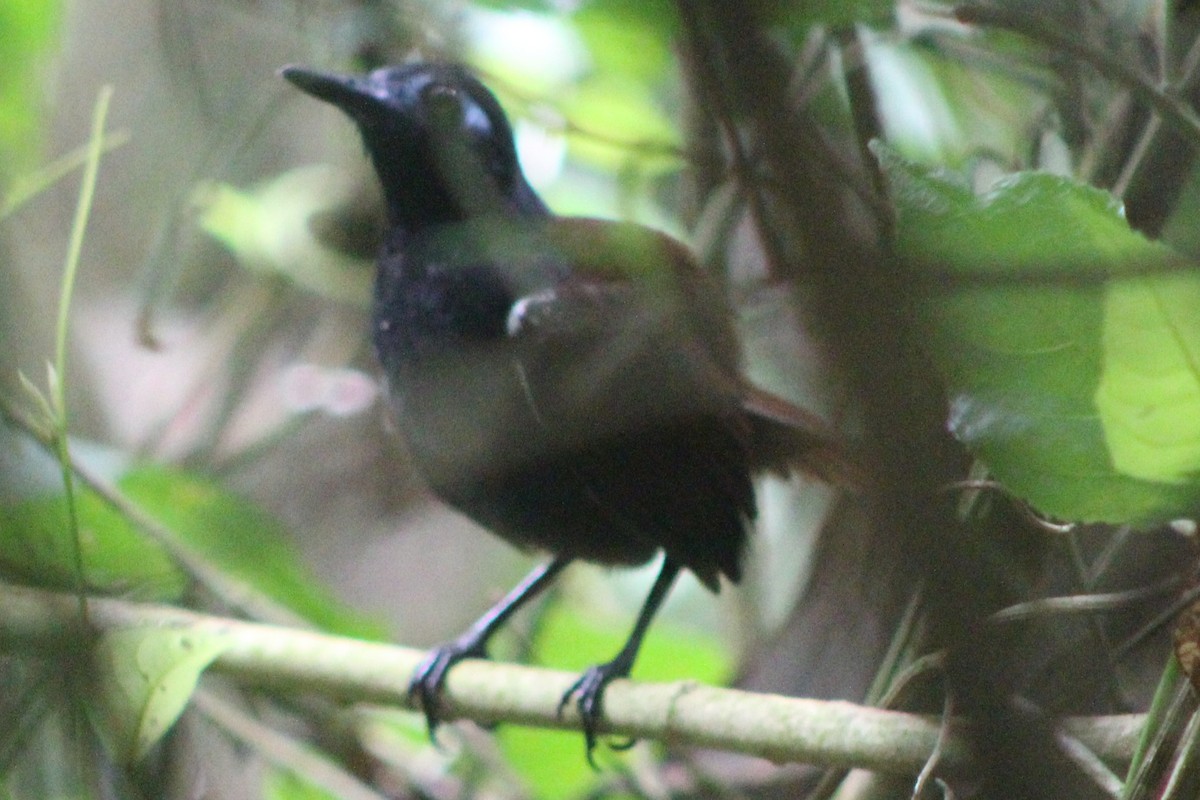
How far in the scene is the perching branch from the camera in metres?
0.88

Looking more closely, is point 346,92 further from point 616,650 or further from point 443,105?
point 616,650

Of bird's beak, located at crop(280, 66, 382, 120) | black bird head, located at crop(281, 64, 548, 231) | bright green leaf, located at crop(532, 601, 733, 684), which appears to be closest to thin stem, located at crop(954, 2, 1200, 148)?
black bird head, located at crop(281, 64, 548, 231)

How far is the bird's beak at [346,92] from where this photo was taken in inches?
55.4

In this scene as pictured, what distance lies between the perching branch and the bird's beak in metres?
0.60

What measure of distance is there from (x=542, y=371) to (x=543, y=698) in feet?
1.03

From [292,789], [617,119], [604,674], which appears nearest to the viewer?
[604,674]

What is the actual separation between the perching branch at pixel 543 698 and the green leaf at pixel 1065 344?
16 cm

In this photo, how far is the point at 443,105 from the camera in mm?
1440

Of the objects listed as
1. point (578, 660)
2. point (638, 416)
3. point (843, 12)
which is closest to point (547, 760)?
point (578, 660)

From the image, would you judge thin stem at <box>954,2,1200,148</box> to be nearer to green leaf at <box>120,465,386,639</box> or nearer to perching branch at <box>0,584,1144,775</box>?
perching branch at <box>0,584,1144,775</box>

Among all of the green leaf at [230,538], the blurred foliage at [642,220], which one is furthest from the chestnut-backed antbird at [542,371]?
the green leaf at [230,538]

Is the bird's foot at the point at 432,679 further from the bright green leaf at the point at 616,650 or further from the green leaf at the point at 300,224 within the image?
the green leaf at the point at 300,224

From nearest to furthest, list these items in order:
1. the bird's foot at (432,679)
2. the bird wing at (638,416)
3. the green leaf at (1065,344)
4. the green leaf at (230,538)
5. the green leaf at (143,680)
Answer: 1. the green leaf at (1065,344)
2. the green leaf at (143,680)
3. the bird wing at (638,416)
4. the bird's foot at (432,679)
5. the green leaf at (230,538)

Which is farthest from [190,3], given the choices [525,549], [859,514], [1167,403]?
[1167,403]
